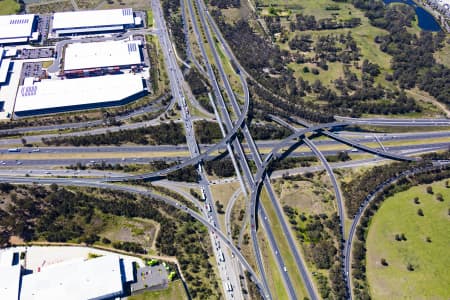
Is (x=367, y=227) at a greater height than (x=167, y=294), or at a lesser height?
greater

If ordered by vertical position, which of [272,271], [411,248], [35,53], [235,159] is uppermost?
[35,53]

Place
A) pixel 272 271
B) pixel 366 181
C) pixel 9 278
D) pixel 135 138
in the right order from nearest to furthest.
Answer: pixel 9 278, pixel 272 271, pixel 366 181, pixel 135 138

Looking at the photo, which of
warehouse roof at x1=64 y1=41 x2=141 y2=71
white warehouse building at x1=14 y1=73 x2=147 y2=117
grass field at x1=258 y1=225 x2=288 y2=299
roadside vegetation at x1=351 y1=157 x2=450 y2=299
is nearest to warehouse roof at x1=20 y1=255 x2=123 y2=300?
grass field at x1=258 y1=225 x2=288 y2=299

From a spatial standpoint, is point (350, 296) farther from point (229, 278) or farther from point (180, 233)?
point (180, 233)

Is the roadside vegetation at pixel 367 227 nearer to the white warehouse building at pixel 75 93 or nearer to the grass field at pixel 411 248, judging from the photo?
the grass field at pixel 411 248

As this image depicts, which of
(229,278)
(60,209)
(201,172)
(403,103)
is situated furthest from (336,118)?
(60,209)

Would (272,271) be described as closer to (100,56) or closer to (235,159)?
(235,159)

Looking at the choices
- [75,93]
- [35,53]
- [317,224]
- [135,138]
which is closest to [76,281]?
[135,138]
